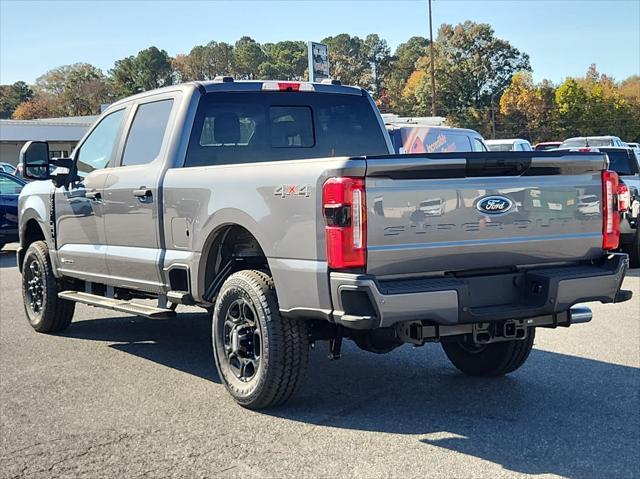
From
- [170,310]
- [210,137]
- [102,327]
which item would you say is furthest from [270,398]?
[102,327]

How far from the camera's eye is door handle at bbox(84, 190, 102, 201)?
6.92 metres

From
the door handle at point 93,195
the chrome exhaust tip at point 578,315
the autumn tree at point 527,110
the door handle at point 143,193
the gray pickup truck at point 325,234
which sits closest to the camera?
the gray pickup truck at point 325,234

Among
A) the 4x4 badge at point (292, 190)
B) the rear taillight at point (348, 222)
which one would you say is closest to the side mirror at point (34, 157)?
the 4x4 badge at point (292, 190)

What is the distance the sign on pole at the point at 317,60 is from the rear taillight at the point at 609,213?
2030 centimetres

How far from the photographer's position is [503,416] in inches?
203

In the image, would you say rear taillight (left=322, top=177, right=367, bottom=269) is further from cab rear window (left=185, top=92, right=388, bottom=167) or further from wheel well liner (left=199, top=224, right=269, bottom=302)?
cab rear window (left=185, top=92, right=388, bottom=167)

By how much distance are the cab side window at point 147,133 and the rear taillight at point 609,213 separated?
3.28 metres

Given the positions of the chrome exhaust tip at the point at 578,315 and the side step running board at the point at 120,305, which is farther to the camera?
the side step running board at the point at 120,305

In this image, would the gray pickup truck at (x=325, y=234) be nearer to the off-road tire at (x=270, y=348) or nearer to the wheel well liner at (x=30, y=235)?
the off-road tire at (x=270, y=348)

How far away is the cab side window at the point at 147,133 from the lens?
646 cm

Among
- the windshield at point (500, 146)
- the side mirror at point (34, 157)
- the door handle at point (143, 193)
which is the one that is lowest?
the windshield at point (500, 146)

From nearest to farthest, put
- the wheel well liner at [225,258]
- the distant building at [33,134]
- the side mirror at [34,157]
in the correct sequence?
the wheel well liner at [225,258], the side mirror at [34,157], the distant building at [33,134]

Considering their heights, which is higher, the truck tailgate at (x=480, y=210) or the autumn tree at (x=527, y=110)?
the autumn tree at (x=527, y=110)

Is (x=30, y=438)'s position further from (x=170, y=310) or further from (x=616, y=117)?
(x=616, y=117)
